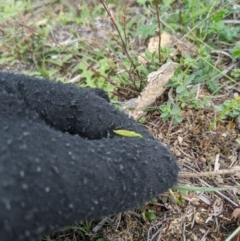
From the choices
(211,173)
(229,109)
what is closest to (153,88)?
(229,109)

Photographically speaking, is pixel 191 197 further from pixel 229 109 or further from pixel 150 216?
pixel 229 109

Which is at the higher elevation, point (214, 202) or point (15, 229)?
point (15, 229)

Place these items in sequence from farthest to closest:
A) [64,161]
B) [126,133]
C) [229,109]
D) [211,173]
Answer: [229,109] → [211,173] → [126,133] → [64,161]

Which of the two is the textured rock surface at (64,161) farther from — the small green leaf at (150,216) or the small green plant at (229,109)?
the small green plant at (229,109)

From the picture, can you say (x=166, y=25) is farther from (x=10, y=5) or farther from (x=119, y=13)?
(x=10, y=5)

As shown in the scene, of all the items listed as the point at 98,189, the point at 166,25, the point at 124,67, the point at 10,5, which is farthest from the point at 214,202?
the point at 10,5

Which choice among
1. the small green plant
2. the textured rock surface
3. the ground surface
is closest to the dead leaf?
the ground surface

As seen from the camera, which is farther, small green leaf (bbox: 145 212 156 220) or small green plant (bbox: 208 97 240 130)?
small green plant (bbox: 208 97 240 130)

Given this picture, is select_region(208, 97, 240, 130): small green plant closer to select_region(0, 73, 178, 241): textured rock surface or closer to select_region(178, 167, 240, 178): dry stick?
select_region(178, 167, 240, 178): dry stick
